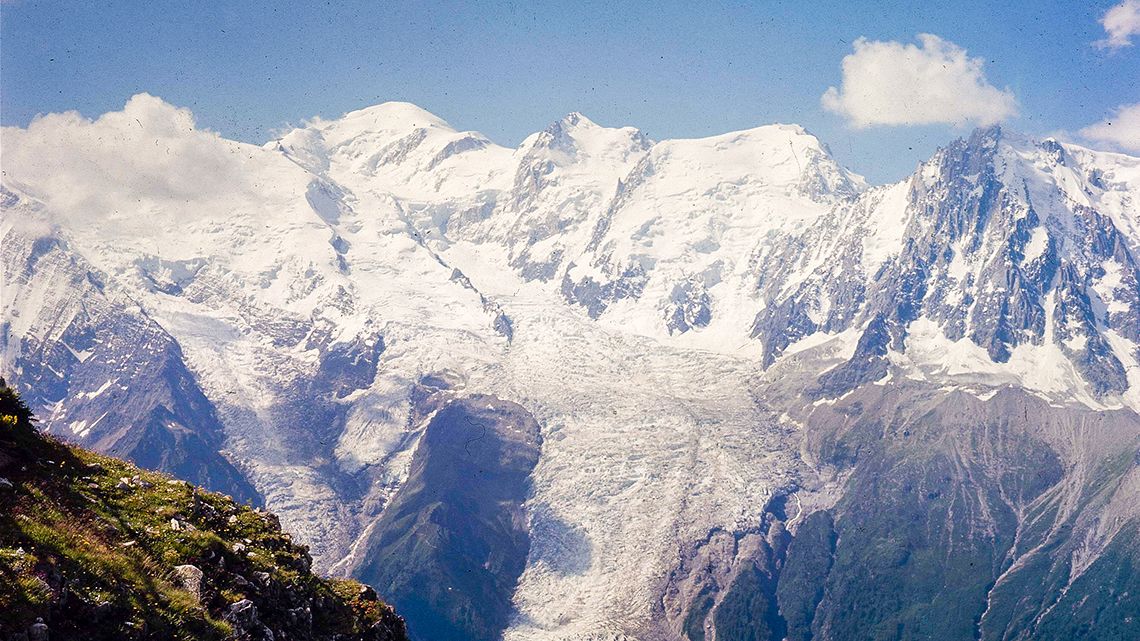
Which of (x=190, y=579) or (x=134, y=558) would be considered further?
(x=190, y=579)

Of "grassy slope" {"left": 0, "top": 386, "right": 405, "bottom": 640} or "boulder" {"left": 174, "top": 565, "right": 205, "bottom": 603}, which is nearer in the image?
"grassy slope" {"left": 0, "top": 386, "right": 405, "bottom": 640}

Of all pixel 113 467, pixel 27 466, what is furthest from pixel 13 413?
pixel 113 467

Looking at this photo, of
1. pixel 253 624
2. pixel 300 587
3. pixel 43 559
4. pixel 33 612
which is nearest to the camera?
pixel 33 612

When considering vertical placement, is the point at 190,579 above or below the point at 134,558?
below

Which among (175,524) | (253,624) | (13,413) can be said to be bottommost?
(253,624)

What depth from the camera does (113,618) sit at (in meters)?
25.4

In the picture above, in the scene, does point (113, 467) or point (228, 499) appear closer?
point (113, 467)

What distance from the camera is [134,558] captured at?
28.2 metres

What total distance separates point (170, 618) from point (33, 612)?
4.06 meters

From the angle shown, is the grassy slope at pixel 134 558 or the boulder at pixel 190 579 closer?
the grassy slope at pixel 134 558

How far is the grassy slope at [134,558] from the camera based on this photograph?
24.6 meters

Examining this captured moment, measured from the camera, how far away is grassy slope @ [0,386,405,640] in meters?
24.6

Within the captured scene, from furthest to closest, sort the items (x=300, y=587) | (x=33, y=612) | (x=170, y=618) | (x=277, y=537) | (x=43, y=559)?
1. (x=277, y=537)
2. (x=300, y=587)
3. (x=170, y=618)
4. (x=43, y=559)
5. (x=33, y=612)

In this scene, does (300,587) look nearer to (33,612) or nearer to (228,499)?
(228,499)
